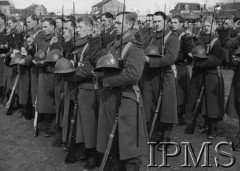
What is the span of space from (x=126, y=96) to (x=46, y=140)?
120 inches

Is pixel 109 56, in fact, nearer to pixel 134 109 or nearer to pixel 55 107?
pixel 134 109

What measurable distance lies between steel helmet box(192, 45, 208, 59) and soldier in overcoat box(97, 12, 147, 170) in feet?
7.63

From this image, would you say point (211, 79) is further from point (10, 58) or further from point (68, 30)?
point (10, 58)

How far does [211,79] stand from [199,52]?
2.46 feet

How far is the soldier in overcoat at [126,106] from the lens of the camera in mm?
4312

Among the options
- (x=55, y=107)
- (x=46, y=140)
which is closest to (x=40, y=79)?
(x=55, y=107)

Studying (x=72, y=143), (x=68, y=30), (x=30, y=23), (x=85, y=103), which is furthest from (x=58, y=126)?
(x=30, y=23)

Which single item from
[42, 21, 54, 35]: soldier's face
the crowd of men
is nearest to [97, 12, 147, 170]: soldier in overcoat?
the crowd of men

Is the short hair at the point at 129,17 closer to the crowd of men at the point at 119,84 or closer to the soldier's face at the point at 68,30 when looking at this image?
the crowd of men at the point at 119,84

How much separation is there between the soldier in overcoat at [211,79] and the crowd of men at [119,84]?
0.02 m

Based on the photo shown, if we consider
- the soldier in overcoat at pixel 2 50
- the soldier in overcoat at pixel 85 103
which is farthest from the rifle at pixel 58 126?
the soldier in overcoat at pixel 2 50

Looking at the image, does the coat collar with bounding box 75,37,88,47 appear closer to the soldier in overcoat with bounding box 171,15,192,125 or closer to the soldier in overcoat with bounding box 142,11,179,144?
the soldier in overcoat with bounding box 142,11,179,144

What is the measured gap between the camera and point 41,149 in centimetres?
631

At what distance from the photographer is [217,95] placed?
271 inches
